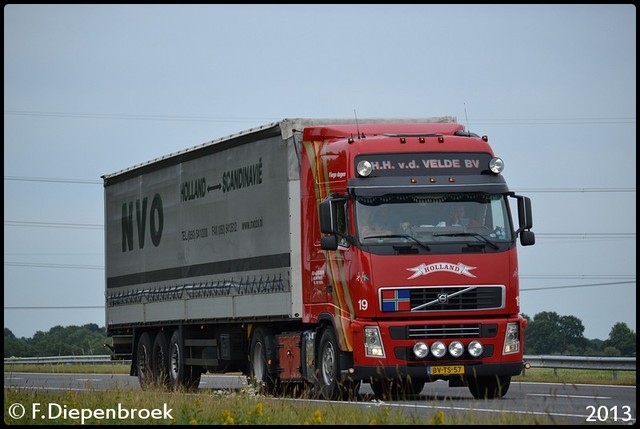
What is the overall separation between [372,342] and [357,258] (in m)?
1.22

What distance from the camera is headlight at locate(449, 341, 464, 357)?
21.1 metres

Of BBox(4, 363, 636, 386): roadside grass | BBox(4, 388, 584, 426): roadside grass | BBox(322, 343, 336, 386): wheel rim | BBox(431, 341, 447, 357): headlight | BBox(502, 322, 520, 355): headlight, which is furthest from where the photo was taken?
BBox(4, 363, 636, 386): roadside grass

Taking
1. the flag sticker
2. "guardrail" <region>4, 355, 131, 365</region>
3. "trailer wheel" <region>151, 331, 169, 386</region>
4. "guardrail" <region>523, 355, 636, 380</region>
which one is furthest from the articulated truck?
"guardrail" <region>4, 355, 131, 365</region>

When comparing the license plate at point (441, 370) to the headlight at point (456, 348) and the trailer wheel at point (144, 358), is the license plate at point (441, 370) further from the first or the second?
the trailer wheel at point (144, 358)


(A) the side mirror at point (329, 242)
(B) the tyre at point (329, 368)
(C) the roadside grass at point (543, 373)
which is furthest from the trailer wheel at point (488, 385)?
(C) the roadside grass at point (543, 373)

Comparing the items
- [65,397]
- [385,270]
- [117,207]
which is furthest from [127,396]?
[117,207]

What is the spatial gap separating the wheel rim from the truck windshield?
1.93 m

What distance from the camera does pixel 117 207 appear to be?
31875mm

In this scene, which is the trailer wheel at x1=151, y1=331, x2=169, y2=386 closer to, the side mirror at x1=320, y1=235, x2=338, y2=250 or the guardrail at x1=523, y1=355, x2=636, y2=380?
Result: the guardrail at x1=523, y1=355, x2=636, y2=380

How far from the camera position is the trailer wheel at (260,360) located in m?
24.2

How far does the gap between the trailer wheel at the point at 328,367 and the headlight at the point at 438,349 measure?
1.43 meters

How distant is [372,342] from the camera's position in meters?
21.0

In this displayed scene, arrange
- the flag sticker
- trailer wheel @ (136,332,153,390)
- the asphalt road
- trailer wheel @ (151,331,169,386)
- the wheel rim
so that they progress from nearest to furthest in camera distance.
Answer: the asphalt road, the flag sticker, the wheel rim, trailer wheel @ (151,331,169,386), trailer wheel @ (136,332,153,390)

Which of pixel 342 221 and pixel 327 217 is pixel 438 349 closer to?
pixel 342 221
